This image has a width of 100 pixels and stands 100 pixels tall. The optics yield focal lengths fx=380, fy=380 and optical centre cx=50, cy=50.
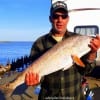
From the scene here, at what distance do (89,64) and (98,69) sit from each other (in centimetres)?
888

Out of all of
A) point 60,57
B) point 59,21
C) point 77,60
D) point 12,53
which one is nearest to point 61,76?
point 60,57

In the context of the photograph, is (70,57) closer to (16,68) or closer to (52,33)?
(52,33)

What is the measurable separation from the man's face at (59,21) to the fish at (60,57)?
17 centimetres

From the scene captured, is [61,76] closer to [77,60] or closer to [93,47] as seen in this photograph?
[77,60]

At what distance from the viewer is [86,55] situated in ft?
18.2

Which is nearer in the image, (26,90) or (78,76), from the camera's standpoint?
(78,76)

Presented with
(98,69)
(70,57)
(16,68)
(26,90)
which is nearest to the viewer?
(70,57)

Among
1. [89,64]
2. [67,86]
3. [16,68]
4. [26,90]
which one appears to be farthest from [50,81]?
[16,68]

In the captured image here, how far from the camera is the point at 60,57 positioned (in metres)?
5.49

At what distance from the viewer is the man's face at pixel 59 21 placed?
5.43 metres

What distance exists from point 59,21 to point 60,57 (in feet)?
1.70

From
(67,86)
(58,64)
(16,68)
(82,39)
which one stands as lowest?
(16,68)

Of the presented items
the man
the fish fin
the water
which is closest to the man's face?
the man

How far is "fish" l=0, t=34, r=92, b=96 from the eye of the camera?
543 cm
